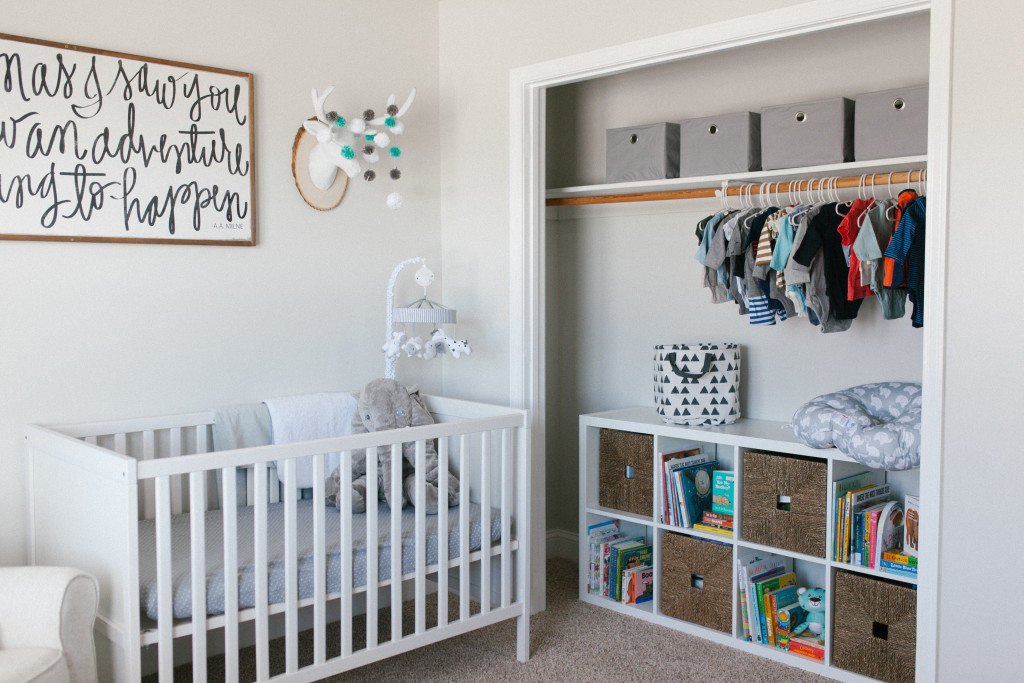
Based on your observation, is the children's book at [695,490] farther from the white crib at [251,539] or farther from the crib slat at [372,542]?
the crib slat at [372,542]

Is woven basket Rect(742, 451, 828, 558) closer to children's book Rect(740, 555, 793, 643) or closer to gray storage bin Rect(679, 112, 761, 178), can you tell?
children's book Rect(740, 555, 793, 643)

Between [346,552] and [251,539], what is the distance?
27 cm

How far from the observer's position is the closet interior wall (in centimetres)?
297

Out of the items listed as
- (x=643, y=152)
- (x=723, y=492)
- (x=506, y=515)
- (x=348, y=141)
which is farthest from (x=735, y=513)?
(x=348, y=141)

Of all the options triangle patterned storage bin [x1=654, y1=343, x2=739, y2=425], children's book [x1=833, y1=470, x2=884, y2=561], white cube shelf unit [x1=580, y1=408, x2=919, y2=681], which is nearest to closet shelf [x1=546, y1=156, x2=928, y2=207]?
triangle patterned storage bin [x1=654, y1=343, x2=739, y2=425]

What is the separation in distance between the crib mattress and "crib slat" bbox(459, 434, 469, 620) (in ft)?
0.10

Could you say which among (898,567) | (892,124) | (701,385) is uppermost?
(892,124)

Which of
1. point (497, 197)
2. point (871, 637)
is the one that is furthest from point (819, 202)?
point (871, 637)

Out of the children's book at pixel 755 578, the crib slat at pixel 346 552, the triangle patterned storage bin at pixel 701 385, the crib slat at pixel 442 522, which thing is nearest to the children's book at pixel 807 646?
the children's book at pixel 755 578

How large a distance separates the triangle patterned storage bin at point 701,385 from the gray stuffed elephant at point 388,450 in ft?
2.67

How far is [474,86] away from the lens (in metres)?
3.27

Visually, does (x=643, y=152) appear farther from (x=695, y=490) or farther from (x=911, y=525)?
(x=911, y=525)

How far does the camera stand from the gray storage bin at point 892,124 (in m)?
2.57

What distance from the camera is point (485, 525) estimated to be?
8.96ft
